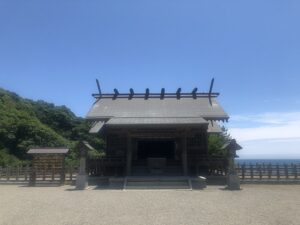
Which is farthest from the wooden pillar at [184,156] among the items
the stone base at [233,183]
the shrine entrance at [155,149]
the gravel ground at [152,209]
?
the shrine entrance at [155,149]

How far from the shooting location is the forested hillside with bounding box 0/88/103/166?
116ft

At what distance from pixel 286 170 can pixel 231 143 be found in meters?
4.59

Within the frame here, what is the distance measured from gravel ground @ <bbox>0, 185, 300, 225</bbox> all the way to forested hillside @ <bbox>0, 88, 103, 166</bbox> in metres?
20.5

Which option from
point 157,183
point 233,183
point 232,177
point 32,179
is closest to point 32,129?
point 32,179

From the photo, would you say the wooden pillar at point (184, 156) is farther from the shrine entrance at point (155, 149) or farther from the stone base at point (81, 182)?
the shrine entrance at point (155, 149)

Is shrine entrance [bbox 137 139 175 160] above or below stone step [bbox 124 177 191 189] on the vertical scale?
above

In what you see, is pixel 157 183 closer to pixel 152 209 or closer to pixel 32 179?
pixel 152 209

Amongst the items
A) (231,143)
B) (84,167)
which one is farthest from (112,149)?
(231,143)

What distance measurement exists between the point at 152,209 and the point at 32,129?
1161 inches

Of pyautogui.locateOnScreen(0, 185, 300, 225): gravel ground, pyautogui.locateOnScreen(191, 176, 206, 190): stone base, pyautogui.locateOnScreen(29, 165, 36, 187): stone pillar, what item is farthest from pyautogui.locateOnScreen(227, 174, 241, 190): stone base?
pyautogui.locateOnScreen(29, 165, 36, 187): stone pillar

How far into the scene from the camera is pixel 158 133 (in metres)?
19.4

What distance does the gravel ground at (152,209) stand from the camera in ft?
28.9

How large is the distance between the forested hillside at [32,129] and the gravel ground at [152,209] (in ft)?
67.1

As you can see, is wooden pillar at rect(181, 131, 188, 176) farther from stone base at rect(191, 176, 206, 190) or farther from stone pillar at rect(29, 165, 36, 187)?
stone pillar at rect(29, 165, 36, 187)
